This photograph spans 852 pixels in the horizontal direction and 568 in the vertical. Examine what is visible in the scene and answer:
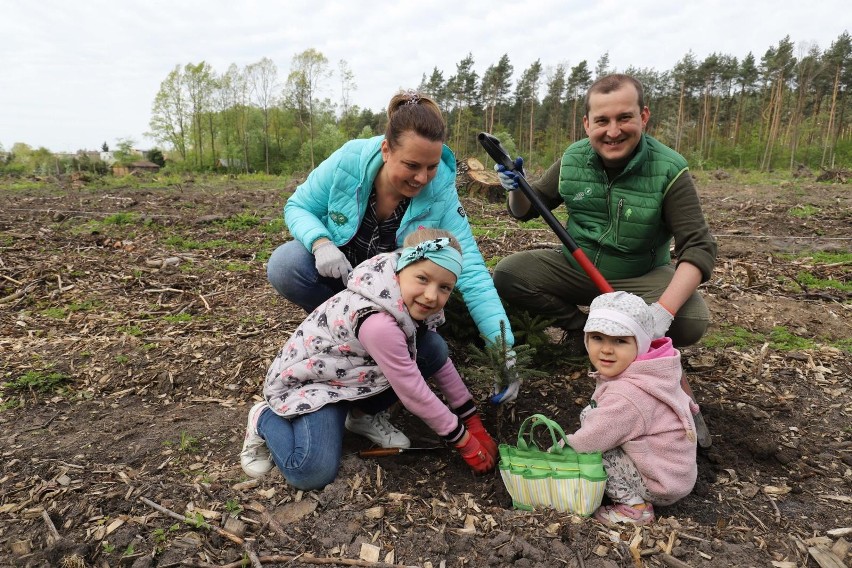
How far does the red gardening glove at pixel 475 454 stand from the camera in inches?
107

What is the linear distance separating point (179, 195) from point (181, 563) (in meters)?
12.8

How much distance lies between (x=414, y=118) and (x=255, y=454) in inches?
73.8

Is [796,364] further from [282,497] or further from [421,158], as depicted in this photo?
[282,497]

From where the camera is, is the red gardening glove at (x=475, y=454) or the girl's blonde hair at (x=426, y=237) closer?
the girl's blonde hair at (x=426, y=237)

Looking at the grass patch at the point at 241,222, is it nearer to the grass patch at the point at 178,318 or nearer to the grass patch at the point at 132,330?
the grass patch at the point at 178,318

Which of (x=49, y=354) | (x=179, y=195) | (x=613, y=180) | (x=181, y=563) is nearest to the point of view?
(x=181, y=563)

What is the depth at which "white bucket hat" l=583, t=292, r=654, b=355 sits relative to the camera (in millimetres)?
2389

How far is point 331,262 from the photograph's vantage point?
10.2 feet

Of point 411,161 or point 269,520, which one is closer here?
point 269,520

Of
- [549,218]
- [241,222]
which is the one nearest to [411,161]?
[549,218]

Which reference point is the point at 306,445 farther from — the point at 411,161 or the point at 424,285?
the point at 411,161

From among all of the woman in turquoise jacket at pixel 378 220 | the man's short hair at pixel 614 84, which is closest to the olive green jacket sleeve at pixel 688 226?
the man's short hair at pixel 614 84

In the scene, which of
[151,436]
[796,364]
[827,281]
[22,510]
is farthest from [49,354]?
[827,281]

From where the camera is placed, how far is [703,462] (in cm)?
304
